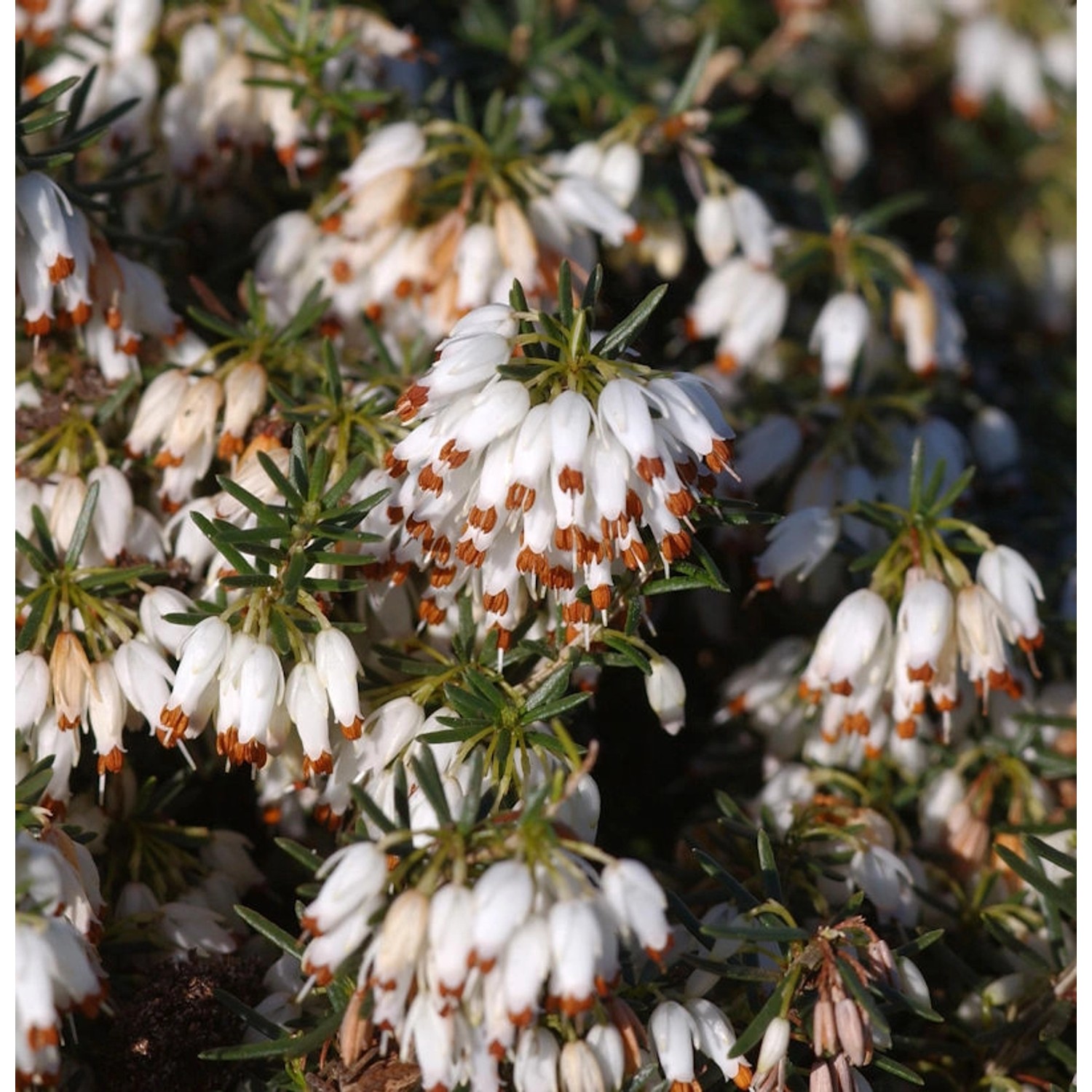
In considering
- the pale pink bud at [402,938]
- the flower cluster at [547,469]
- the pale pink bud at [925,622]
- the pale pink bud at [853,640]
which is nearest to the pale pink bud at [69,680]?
the flower cluster at [547,469]

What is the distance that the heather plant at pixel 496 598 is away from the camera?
7.91 ft

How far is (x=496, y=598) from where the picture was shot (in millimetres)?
2664

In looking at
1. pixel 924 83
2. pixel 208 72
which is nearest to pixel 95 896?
pixel 208 72

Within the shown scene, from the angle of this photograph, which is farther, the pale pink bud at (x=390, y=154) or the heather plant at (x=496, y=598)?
the pale pink bud at (x=390, y=154)

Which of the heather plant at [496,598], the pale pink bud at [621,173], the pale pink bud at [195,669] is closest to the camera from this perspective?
the heather plant at [496,598]

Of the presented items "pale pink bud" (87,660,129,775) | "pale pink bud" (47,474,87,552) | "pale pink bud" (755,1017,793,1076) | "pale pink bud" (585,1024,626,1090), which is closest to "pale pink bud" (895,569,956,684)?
"pale pink bud" (755,1017,793,1076)

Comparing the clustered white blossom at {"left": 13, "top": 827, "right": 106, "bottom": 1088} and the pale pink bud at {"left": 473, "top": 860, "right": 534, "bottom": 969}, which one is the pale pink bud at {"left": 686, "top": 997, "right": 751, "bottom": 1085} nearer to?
the pale pink bud at {"left": 473, "top": 860, "right": 534, "bottom": 969}

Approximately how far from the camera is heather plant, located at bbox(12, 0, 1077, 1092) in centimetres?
241

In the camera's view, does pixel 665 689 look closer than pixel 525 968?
No

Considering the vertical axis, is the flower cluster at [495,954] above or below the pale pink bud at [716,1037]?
above

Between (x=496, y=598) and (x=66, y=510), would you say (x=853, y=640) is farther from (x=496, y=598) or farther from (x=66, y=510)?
(x=66, y=510)

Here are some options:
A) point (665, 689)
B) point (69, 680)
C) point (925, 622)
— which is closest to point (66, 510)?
point (69, 680)

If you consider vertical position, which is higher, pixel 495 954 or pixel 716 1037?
pixel 495 954

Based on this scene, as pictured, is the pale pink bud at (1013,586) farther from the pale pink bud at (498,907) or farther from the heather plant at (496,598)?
the pale pink bud at (498,907)
